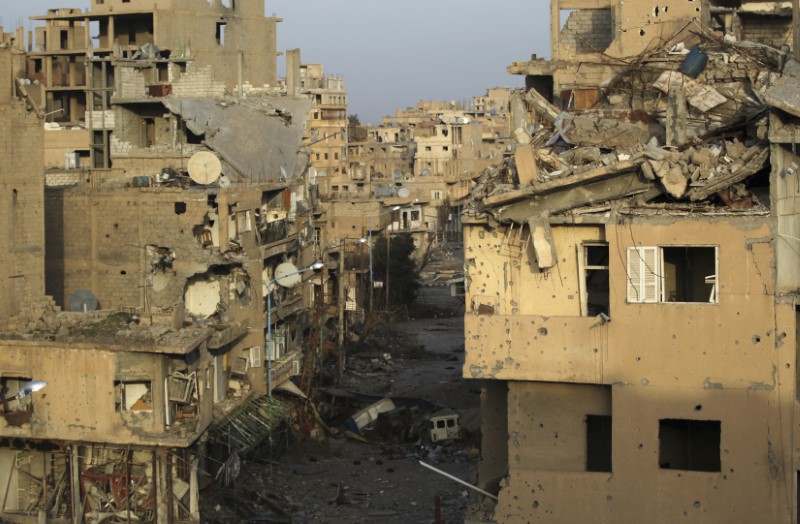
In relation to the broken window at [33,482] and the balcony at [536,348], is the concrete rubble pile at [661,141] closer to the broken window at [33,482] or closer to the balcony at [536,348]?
the balcony at [536,348]

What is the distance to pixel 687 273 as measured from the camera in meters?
17.4

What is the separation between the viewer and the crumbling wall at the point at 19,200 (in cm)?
2914

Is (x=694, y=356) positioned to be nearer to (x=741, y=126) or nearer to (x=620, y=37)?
(x=741, y=126)

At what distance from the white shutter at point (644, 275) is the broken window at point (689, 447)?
200 centimetres

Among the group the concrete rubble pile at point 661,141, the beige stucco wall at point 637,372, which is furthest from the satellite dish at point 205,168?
the beige stucco wall at point 637,372

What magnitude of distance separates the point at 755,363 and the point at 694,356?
2.43ft

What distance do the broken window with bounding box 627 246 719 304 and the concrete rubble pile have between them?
702 millimetres

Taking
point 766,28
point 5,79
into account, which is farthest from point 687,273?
point 5,79

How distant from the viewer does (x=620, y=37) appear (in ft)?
83.4

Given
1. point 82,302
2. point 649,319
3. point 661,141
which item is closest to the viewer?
point 649,319

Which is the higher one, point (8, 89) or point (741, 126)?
point (8, 89)

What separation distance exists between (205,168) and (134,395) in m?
9.89

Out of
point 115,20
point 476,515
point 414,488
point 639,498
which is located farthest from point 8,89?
point 115,20

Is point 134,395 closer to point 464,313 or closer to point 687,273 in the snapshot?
point 464,313
